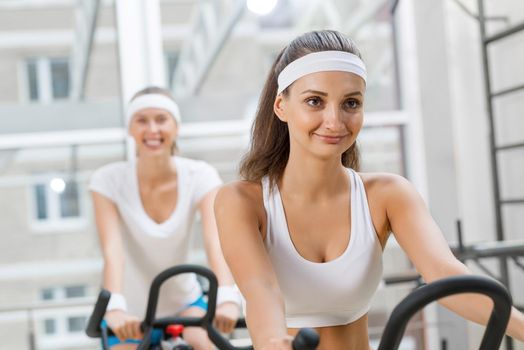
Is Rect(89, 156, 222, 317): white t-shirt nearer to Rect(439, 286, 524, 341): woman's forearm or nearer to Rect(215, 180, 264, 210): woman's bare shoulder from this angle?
Rect(215, 180, 264, 210): woman's bare shoulder

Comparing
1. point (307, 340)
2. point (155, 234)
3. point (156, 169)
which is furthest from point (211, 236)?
point (307, 340)

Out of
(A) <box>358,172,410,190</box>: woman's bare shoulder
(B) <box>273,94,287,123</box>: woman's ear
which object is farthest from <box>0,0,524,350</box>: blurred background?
(B) <box>273,94,287,123</box>: woman's ear

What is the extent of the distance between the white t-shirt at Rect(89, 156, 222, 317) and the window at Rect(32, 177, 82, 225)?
2.24 meters

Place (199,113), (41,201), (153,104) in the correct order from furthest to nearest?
(199,113)
(41,201)
(153,104)

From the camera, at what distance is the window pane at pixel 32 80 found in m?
5.12

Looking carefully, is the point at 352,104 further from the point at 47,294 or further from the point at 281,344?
the point at 47,294

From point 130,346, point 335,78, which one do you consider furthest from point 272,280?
point 130,346

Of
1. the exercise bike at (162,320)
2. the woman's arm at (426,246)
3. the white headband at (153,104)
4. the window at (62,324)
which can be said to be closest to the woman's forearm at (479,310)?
the woman's arm at (426,246)

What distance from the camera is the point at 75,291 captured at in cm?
508

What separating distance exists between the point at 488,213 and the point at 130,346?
3094mm

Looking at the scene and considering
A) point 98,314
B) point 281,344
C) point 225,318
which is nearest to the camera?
point 281,344

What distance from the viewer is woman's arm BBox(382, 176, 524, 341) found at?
142 cm

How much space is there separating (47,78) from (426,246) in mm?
3975

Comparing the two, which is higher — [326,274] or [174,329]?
[326,274]
